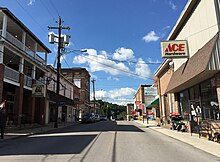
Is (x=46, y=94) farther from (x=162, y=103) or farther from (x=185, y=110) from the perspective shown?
(x=185, y=110)

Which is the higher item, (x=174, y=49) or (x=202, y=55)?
(x=174, y=49)

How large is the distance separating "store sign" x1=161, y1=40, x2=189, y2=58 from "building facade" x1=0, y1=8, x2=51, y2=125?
12829 millimetres

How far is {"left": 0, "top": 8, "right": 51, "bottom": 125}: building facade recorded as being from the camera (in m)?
21.6

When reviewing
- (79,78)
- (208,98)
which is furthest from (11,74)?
(79,78)

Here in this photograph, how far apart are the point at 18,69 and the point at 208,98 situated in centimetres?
2039

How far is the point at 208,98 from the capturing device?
52.1 feet

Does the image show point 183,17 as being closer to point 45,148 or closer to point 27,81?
point 45,148

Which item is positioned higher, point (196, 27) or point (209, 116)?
point (196, 27)

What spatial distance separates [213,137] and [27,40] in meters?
23.8

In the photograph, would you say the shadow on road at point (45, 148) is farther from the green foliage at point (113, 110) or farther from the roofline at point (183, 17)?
the green foliage at point (113, 110)

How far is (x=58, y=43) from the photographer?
29.8 meters

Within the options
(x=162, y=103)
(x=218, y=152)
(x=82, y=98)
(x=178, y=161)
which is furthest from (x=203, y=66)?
(x=82, y=98)

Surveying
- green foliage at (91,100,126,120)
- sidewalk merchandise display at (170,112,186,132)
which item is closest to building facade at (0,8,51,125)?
sidewalk merchandise display at (170,112,186,132)

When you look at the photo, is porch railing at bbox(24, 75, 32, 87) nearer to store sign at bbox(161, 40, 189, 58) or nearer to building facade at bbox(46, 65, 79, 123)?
building facade at bbox(46, 65, 79, 123)
